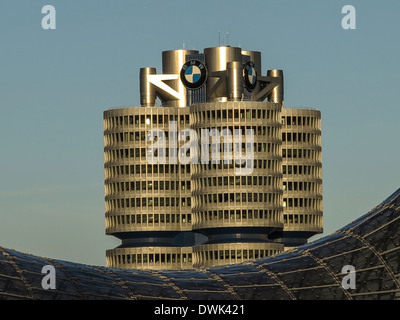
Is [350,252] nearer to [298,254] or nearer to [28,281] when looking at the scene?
[298,254]

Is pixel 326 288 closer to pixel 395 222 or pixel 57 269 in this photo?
pixel 395 222

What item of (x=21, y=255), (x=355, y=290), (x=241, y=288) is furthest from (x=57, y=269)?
(x=355, y=290)

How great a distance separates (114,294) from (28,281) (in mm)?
7574

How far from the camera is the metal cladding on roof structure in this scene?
131 meters

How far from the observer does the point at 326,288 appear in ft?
446

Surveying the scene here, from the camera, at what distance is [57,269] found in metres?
133

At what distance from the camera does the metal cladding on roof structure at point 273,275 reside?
131 m

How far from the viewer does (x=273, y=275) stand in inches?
5482
